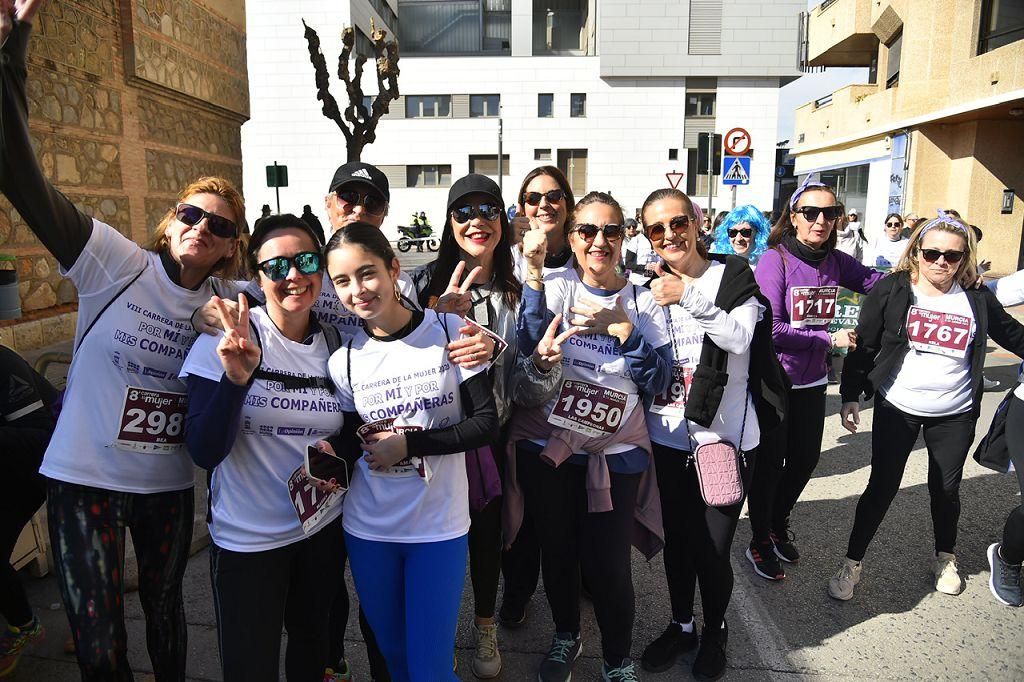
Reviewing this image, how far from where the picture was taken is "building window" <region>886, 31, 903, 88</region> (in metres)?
19.7

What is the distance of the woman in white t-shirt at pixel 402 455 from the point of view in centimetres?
226

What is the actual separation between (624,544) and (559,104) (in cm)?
3801

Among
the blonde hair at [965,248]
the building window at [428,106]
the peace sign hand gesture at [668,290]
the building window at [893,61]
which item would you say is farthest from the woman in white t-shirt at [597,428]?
the building window at [428,106]

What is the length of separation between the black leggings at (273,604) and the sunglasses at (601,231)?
150 centimetres

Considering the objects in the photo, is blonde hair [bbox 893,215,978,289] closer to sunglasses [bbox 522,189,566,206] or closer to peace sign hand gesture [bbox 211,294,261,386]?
sunglasses [bbox 522,189,566,206]

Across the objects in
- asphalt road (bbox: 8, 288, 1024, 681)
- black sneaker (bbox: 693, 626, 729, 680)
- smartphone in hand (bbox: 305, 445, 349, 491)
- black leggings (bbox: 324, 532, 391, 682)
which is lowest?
asphalt road (bbox: 8, 288, 1024, 681)

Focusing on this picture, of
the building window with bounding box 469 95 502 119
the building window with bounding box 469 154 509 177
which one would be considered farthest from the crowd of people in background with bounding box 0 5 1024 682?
the building window with bounding box 469 95 502 119

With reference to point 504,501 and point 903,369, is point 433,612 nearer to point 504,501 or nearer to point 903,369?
point 504,501

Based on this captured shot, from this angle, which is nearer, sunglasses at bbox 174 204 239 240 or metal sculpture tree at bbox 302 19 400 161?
sunglasses at bbox 174 204 239 240

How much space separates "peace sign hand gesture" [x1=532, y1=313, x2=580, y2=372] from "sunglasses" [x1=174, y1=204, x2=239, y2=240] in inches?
49.4

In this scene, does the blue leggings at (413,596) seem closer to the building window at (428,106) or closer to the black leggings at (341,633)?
the black leggings at (341,633)

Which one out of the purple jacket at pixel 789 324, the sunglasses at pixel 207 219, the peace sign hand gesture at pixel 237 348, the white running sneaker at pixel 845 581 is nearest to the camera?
the peace sign hand gesture at pixel 237 348

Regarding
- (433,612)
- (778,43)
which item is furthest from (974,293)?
(778,43)

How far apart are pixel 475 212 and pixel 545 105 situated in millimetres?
37556
